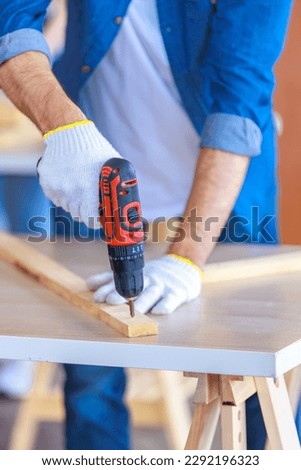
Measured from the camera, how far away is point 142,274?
5.29 ft

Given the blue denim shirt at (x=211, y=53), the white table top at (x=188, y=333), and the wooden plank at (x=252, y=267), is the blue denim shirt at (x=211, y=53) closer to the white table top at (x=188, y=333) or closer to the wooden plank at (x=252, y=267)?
the wooden plank at (x=252, y=267)

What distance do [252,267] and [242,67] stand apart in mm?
423

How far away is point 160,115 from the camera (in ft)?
7.39

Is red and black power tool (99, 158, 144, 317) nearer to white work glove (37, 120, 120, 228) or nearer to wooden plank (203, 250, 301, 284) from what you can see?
white work glove (37, 120, 120, 228)

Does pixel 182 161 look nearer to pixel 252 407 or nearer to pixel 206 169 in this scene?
pixel 206 169

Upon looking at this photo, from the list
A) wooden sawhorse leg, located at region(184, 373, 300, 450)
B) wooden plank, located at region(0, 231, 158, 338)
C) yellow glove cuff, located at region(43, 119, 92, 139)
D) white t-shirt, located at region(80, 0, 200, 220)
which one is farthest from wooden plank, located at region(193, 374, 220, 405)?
white t-shirt, located at region(80, 0, 200, 220)

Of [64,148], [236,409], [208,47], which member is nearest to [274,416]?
[236,409]

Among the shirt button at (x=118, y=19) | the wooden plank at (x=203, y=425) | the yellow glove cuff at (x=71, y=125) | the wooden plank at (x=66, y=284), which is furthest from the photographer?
the shirt button at (x=118, y=19)

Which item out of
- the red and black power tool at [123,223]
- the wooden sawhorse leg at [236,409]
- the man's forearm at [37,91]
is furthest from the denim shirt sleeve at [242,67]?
the wooden sawhorse leg at [236,409]

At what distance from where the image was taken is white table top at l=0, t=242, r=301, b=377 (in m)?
1.41

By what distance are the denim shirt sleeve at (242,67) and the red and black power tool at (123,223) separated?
0.45m

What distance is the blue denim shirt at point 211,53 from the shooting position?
199cm

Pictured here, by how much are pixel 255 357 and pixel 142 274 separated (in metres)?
0.30
